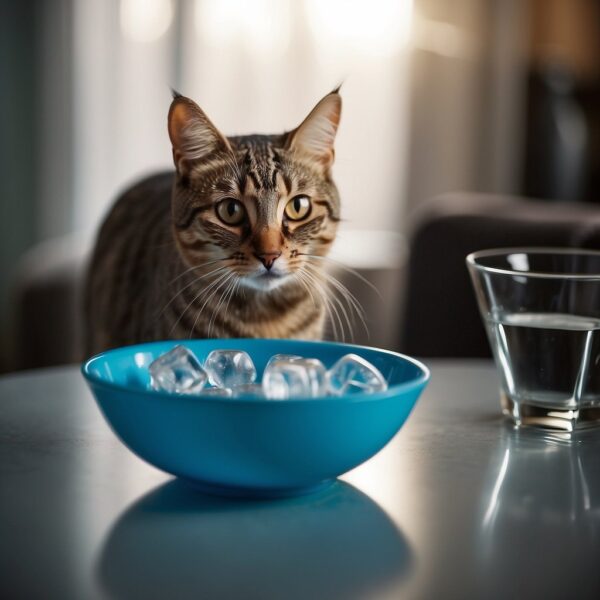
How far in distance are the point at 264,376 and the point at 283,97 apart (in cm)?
251

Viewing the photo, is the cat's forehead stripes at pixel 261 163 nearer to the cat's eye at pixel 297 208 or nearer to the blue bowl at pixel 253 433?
the cat's eye at pixel 297 208

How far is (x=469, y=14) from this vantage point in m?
3.38

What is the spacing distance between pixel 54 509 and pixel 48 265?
157 centimetres

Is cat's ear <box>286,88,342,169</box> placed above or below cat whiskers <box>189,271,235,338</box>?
above

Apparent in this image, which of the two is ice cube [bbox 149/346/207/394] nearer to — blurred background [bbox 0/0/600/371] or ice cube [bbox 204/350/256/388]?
ice cube [bbox 204/350/256/388]

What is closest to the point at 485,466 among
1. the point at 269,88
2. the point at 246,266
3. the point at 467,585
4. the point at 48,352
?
the point at 467,585

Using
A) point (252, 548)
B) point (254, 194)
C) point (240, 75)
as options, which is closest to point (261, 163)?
point (254, 194)

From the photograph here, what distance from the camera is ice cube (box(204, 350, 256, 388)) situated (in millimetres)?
848

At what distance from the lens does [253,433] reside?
70cm

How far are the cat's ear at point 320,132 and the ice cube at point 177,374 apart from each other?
36 centimetres

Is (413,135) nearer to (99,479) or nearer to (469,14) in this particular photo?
(469,14)

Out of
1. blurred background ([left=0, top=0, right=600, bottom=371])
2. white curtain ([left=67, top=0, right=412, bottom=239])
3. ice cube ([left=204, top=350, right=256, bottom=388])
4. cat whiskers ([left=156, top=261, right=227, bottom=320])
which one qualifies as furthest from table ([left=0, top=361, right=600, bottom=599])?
white curtain ([left=67, top=0, right=412, bottom=239])

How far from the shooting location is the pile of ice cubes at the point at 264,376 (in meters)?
0.74

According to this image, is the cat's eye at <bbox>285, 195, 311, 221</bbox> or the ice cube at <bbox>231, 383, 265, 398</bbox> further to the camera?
the cat's eye at <bbox>285, 195, 311, 221</bbox>
